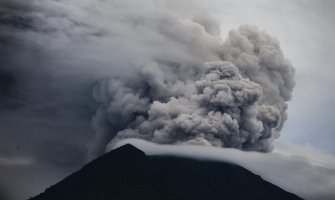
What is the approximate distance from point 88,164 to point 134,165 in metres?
6.76

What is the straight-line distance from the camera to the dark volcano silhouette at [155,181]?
267 feet

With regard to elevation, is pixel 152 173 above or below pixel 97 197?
above

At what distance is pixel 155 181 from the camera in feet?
278

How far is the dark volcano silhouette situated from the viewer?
267 ft

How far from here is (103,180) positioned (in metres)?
85.9

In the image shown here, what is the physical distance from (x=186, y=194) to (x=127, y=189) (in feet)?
24.5

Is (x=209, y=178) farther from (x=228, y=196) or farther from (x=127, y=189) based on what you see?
(x=127, y=189)

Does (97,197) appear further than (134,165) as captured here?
No

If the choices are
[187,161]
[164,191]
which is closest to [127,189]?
[164,191]

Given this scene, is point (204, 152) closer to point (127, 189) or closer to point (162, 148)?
point (162, 148)

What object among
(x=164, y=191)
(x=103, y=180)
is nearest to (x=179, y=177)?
(x=164, y=191)

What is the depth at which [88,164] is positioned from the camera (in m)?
91.8

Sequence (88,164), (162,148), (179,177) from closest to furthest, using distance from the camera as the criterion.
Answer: (162,148) → (179,177) → (88,164)

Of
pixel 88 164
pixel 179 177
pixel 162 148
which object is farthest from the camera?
pixel 88 164
